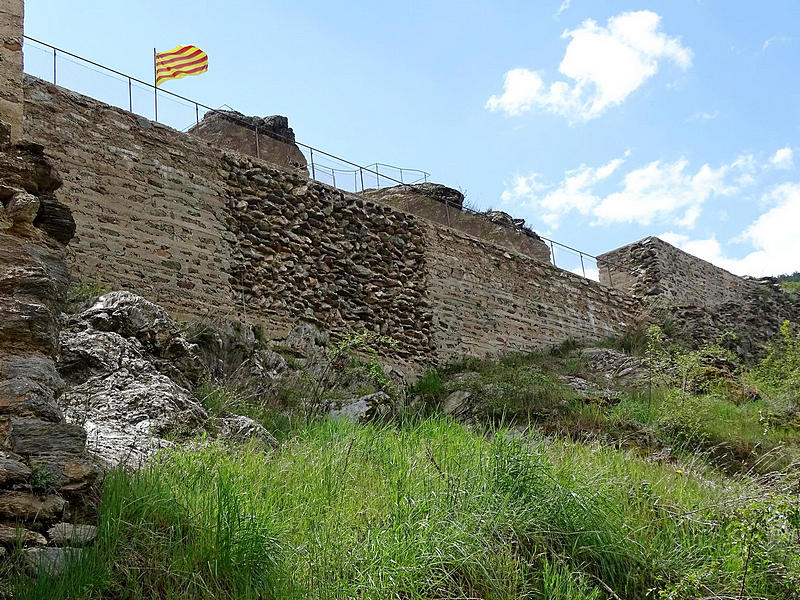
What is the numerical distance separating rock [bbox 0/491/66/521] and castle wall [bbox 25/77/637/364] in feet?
24.5

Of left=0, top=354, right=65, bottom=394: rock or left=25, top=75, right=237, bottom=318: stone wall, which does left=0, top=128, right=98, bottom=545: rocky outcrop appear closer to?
left=0, top=354, right=65, bottom=394: rock

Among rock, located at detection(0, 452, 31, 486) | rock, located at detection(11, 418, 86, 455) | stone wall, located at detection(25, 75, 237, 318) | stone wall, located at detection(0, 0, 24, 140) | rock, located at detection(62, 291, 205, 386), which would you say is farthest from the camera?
stone wall, located at detection(25, 75, 237, 318)

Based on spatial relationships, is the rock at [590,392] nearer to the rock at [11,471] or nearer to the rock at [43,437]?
the rock at [43,437]

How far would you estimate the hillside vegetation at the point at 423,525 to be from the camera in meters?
3.32

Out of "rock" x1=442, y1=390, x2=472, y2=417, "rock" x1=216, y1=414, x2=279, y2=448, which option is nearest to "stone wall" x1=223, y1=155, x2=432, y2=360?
"rock" x1=442, y1=390, x2=472, y2=417

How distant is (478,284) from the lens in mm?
15969

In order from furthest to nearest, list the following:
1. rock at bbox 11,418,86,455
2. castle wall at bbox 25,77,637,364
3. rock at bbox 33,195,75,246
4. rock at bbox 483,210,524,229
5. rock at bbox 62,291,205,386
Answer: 1. rock at bbox 483,210,524,229
2. castle wall at bbox 25,77,637,364
3. rock at bbox 62,291,205,386
4. rock at bbox 33,195,75,246
5. rock at bbox 11,418,86,455

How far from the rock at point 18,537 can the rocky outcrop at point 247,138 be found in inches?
420

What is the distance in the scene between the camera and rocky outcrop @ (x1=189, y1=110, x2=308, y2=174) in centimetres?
1332

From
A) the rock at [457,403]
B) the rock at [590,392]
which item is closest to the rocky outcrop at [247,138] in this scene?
the rock at [457,403]

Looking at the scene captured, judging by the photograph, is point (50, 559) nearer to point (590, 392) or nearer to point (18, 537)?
point (18, 537)

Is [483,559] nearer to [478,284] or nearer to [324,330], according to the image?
[324,330]

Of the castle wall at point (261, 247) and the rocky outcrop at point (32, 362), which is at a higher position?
the castle wall at point (261, 247)

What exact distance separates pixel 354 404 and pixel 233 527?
5473mm
